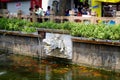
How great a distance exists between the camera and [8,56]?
696 inches

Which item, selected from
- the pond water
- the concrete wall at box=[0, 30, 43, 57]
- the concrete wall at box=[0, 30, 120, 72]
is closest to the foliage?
the concrete wall at box=[0, 30, 120, 72]

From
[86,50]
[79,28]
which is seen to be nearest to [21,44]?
[79,28]

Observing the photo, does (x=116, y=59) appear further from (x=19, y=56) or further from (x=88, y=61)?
(x=19, y=56)

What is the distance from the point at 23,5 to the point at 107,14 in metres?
7.67

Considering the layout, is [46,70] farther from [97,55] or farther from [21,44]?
[21,44]

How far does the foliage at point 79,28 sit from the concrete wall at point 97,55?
443mm

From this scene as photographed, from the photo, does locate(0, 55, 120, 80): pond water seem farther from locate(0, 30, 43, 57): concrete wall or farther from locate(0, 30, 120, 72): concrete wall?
locate(0, 30, 43, 57): concrete wall

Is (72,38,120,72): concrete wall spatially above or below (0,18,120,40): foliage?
below

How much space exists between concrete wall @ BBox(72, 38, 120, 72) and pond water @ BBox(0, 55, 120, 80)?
280 millimetres

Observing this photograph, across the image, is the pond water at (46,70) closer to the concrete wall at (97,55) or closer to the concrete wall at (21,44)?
the concrete wall at (97,55)

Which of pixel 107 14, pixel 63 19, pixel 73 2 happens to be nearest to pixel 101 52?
pixel 63 19

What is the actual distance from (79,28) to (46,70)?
7.83 ft

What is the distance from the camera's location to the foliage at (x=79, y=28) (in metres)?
13.5

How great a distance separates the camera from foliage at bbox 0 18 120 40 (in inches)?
532
